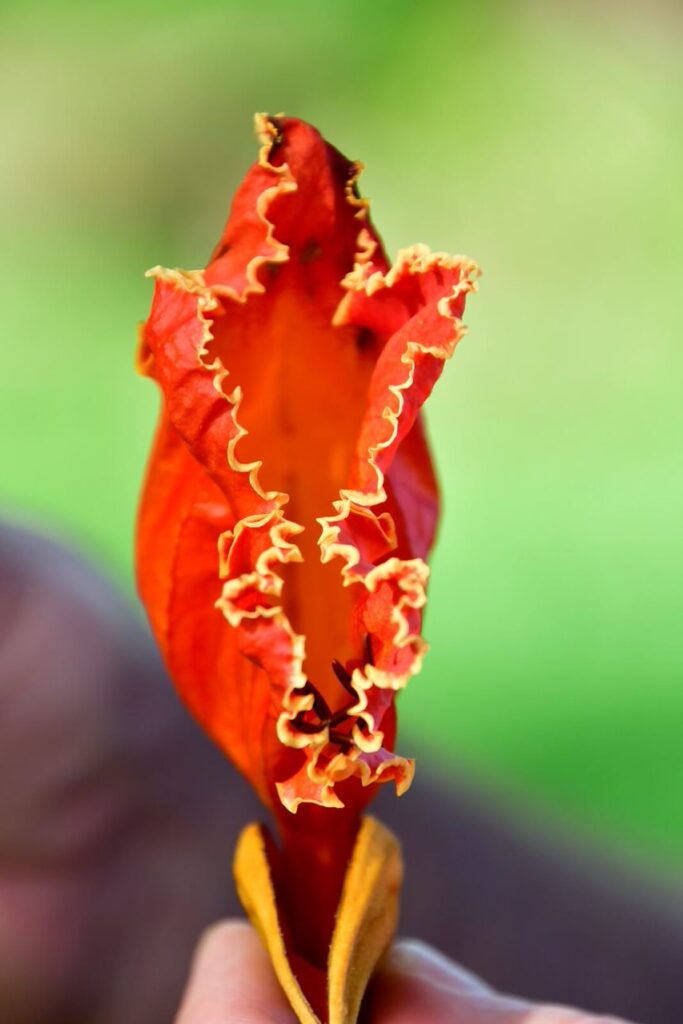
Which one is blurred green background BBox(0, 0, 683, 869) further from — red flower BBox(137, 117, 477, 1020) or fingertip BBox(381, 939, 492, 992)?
red flower BBox(137, 117, 477, 1020)

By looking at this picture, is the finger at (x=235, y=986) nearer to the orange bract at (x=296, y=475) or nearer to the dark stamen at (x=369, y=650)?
the orange bract at (x=296, y=475)

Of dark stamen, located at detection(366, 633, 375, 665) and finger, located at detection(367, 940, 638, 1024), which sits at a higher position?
dark stamen, located at detection(366, 633, 375, 665)

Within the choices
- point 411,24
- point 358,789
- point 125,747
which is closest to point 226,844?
point 125,747

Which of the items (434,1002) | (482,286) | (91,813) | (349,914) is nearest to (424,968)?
(434,1002)

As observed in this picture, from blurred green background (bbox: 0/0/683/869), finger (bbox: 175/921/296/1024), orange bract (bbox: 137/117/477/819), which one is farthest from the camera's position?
blurred green background (bbox: 0/0/683/869)

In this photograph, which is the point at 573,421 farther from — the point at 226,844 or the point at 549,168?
the point at 226,844

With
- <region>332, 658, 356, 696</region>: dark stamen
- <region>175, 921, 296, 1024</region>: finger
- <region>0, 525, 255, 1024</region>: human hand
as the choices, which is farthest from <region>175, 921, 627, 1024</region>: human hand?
<region>0, 525, 255, 1024</region>: human hand

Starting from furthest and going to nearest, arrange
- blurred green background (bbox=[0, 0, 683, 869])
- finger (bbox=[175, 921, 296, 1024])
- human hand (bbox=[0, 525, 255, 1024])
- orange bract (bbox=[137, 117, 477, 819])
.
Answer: blurred green background (bbox=[0, 0, 683, 869])
human hand (bbox=[0, 525, 255, 1024])
finger (bbox=[175, 921, 296, 1024])
orange bract (bbox=[137, 117, 477, 819])

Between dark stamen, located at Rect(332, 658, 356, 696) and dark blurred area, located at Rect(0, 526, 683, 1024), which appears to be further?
Answer: dark blurred area, located at Rect(0, 526, 683, 1024)
